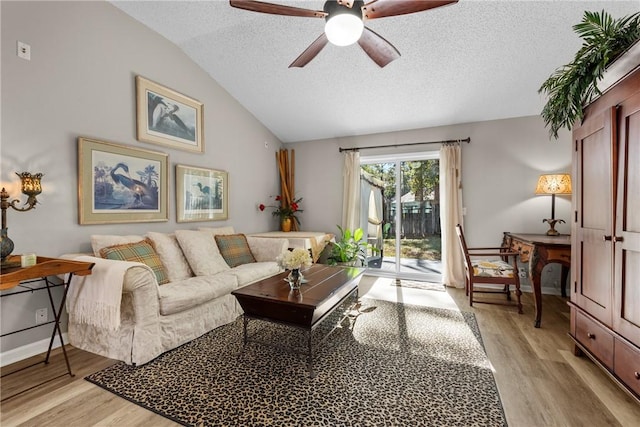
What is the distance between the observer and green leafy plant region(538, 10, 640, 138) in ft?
5.46

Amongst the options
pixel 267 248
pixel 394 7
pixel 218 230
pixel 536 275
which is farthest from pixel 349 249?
pixel 394 7

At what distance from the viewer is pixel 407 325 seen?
9.30 ft

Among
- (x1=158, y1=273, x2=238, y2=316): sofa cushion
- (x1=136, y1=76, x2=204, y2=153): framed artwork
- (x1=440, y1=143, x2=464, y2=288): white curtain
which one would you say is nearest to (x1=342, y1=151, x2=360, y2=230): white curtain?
(x1=440, y1=143, x2=464, y2=288): white curtain

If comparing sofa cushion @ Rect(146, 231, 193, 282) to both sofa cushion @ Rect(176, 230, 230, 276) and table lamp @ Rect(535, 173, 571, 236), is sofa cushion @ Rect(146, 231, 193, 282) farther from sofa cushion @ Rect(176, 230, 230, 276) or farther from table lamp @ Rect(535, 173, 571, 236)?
table lamp @ Rect(535, 173, 571, 236)

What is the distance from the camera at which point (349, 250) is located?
188 inches

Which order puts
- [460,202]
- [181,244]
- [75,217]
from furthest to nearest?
[460,202], [181,244], [75,217]

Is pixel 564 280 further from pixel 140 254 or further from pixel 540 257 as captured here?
pixel 140 254

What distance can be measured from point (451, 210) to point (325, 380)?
333 centimetres

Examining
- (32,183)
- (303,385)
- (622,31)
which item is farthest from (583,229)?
(32,183)

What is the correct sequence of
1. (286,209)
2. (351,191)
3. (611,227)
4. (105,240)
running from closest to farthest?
1. (611,227)
2. (105,240)
3. (351,191)
4. (286,209)

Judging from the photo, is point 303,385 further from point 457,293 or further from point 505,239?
point 505,239

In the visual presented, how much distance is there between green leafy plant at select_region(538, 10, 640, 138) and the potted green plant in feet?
10.1

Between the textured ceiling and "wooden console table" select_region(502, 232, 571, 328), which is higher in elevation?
the textured ceiling

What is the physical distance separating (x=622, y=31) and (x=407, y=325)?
8.73 feet
